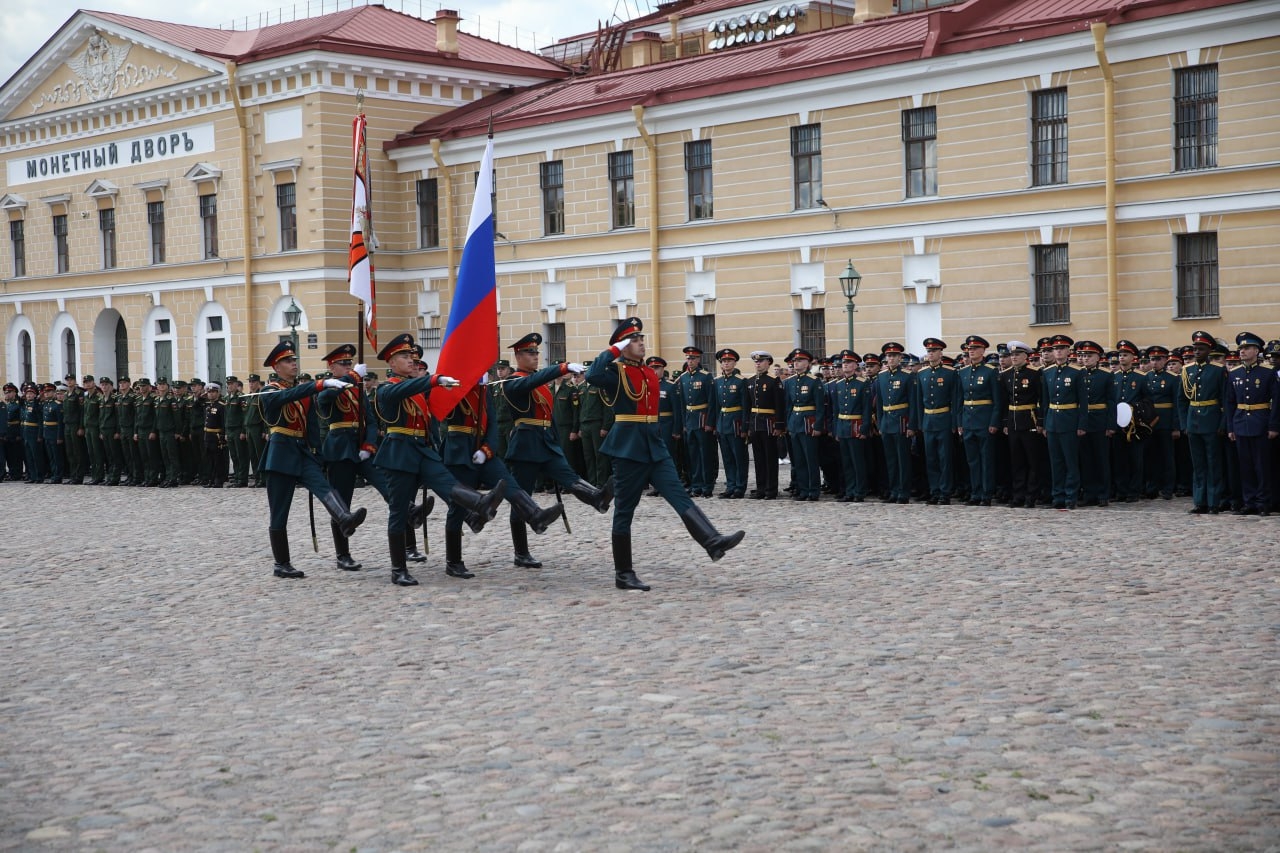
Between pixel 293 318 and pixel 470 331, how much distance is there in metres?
23.7

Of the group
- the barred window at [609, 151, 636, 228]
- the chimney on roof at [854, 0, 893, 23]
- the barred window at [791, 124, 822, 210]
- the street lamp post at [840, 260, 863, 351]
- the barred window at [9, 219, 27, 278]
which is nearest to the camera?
the street lamp post at [840, 260, 863, 351]

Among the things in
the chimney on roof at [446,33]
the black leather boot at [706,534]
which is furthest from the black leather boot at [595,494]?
the chimney on roof at [446,33]

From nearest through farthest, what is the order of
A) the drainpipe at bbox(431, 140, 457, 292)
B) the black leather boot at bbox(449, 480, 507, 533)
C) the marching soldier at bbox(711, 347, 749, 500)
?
the black leather boot at bbox(449, 480, 507, 533), the marching soldier at bbox(711, 347, 749, 500), the drainpipe at bbox(431, 140, 457, 292)

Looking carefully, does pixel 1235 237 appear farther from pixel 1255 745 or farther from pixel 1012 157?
pixel 1255 745

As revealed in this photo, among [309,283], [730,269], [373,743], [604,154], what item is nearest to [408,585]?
[373,743]

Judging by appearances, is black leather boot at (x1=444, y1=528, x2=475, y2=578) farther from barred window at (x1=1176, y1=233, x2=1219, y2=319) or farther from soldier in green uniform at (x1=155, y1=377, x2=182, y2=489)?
barred window at (x1=1176, y1=233, x2=1219, y2=319)

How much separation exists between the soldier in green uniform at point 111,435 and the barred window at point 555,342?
9.39 m

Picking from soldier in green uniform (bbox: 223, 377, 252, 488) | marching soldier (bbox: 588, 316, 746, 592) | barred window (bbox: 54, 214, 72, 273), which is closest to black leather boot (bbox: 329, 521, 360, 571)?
marching soldier (bbox: 588, 316, 746, 592)

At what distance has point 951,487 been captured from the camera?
17.5 metres

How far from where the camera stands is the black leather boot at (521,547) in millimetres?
12789

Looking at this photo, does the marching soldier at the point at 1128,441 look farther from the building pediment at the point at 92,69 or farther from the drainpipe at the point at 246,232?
the building pediment at the point at 92,69

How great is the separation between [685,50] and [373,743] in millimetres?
35415

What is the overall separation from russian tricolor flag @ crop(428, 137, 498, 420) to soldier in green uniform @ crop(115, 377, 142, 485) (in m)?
15.1

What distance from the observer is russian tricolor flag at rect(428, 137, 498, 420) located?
12.4 m
